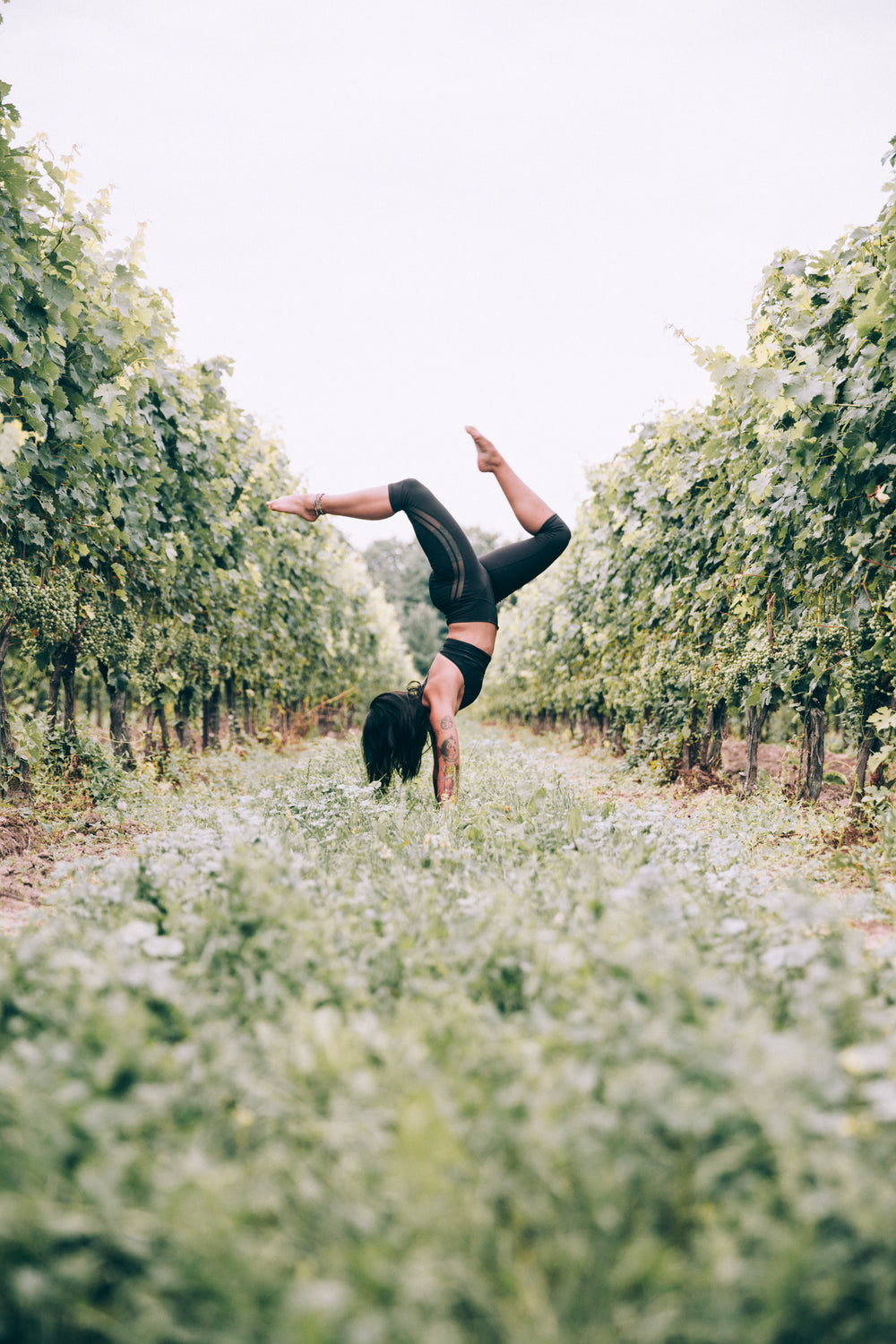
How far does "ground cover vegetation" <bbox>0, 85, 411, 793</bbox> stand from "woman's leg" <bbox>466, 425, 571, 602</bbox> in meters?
2.62

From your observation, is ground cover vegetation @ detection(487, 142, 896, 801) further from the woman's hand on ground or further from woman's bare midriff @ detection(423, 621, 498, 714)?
the woman's hand on ground

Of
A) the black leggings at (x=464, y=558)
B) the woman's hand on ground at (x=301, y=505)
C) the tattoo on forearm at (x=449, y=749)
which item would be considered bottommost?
the tattoo on forearm at (x=449, y=749)

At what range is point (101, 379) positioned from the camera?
621 cm

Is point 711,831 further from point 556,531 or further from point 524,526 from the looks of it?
point 524,526

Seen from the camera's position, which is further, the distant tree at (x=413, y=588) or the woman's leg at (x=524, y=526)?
the distant tree at (x=413, y=588)

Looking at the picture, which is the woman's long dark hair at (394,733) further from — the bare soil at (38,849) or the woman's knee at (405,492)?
the bare soil at (38,849)

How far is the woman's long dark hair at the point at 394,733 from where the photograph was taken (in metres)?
5.31

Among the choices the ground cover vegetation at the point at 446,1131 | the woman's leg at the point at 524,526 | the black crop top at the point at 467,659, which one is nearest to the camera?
the ground cover vegetation at the point at 446,1131

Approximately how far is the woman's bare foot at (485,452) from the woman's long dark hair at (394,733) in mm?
1484

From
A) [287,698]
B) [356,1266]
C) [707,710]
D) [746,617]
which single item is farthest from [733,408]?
[287,698]

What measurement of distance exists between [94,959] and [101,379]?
211 inches

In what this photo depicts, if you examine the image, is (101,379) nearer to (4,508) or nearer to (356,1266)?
(4,508)

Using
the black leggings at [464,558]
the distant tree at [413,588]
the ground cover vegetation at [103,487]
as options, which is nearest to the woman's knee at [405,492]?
the black leggings at [464,558]

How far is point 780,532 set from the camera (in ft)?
19.8
